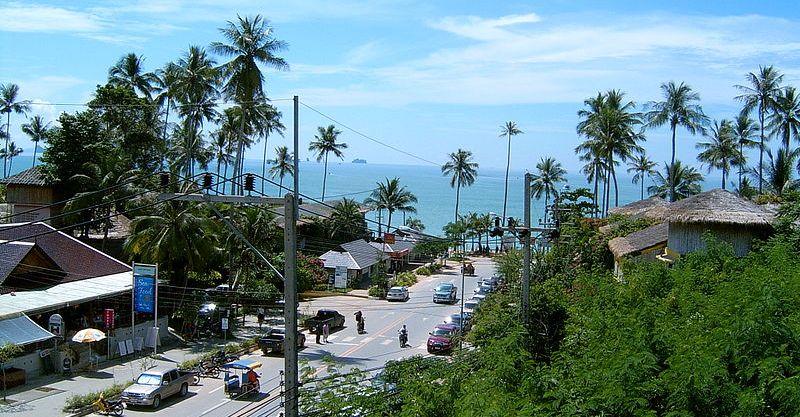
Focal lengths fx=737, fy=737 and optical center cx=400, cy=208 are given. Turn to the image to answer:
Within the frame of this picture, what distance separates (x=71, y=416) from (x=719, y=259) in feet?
69.5

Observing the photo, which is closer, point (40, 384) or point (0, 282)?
point (40, 384)

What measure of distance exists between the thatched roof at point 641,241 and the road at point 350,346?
10.1m

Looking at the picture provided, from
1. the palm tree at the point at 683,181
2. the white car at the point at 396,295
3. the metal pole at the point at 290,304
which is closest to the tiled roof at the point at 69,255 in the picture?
the white car at the point at 396,295

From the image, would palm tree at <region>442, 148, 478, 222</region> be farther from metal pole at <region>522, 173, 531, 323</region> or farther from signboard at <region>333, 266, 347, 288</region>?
metal pole at <region>522, 173, 531, 323</region>

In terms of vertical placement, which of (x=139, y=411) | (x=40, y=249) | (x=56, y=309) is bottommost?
(x=139, y=411)

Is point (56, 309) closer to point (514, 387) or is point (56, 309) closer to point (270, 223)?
point (270, 223)

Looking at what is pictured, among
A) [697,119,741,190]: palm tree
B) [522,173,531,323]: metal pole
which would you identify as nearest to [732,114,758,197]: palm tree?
[697,119,741,190]: palm tree

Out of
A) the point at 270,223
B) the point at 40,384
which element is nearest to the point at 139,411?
the point at 40,384

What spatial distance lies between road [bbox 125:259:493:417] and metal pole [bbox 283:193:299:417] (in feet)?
1.16

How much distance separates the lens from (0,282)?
28859mm

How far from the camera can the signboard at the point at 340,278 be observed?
5219 centimetres

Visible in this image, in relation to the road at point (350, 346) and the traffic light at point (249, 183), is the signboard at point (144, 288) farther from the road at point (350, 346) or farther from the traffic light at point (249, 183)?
the traffic light at point (249, 183)

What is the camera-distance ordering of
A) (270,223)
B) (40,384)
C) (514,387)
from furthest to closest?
(270,223), (40,384), (514,387)

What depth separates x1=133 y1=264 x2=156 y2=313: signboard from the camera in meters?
29.5
